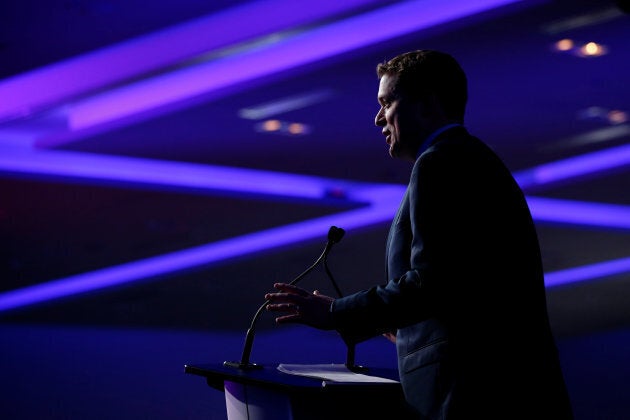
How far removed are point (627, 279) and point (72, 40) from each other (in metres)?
4.02

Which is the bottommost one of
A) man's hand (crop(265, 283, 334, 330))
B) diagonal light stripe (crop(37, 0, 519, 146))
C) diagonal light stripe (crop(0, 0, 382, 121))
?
man's hand (crop(265, 283, 334, 330))

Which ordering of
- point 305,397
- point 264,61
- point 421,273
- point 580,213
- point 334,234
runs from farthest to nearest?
point 580,213 → point 264,61 → point 334,234 → point 305,397 → point 421,273

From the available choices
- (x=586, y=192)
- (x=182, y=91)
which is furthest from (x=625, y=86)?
(x=182, y=91)

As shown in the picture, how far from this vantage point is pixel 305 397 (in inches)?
60.7

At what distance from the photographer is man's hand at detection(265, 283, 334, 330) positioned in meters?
1.46

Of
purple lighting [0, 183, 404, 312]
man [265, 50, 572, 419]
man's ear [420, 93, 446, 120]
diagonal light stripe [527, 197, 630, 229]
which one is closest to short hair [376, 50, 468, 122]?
man's ear [420, 93, 446, 120]

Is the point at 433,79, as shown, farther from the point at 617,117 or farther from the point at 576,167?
the point at 576,167

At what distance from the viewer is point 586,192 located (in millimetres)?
5289

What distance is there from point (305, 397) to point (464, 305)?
348 millimetres

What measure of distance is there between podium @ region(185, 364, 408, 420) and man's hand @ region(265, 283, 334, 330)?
11cm

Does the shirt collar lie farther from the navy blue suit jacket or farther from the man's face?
the navy blue suit jacket

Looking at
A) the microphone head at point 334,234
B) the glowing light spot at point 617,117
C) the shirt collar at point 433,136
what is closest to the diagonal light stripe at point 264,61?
the glowing light spot at point 617,117

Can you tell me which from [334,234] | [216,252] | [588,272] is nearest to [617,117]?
[588,272]

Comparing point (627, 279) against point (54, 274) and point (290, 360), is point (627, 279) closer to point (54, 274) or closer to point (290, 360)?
point (290, 360)
